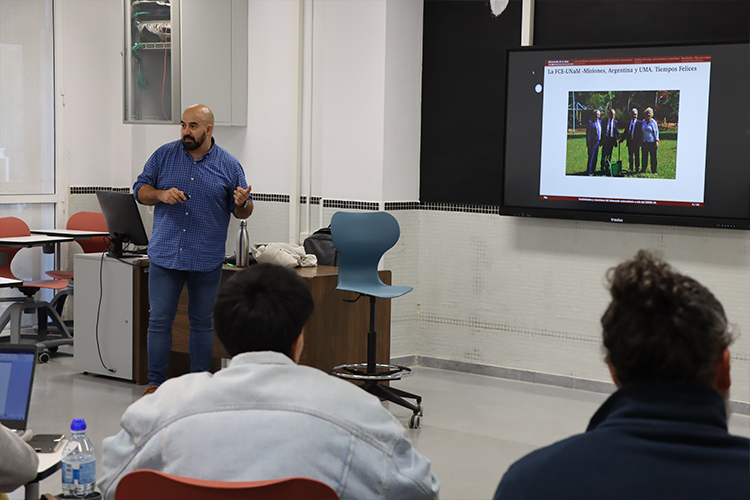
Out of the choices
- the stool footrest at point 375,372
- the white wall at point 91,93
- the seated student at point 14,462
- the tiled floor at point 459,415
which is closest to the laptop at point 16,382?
the seated student at point 14,462

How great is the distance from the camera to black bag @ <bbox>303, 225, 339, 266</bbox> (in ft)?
18.2

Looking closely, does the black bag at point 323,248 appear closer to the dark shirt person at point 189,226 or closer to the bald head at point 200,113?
the dark shirt person at point 189,226

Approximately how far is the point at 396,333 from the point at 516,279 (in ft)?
3.03

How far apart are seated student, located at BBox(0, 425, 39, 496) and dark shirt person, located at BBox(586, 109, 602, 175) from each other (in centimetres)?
417

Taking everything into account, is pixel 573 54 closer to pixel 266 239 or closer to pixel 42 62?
pixel 266 239

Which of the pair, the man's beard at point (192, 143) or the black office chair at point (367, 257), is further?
the man's beard at point (192, 143)

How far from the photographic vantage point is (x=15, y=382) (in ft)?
7.94

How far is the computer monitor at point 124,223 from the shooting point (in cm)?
563

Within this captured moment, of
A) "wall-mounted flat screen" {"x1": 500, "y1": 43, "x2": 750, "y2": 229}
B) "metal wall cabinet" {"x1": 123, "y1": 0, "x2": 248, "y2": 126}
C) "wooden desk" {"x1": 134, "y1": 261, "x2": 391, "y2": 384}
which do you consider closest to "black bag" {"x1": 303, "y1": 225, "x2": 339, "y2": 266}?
"wooden desk" {"x1": 134, "y1": 261, "x2": 391, "y2": 384}

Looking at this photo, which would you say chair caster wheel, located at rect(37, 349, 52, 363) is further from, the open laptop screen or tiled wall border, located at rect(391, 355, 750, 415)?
the open laptop screen

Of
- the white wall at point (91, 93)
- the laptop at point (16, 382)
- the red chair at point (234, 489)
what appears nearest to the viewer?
the red chair at point (234, 489)

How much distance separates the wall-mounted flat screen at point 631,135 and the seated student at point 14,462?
4136 millimetres

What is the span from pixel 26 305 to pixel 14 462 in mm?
4479

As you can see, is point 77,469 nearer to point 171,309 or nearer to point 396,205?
point 171,309
